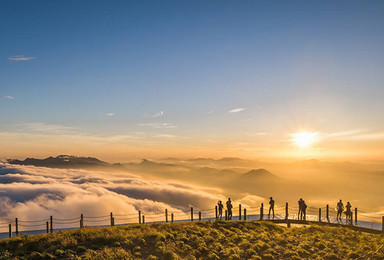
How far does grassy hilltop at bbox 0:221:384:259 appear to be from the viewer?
49.3 ft

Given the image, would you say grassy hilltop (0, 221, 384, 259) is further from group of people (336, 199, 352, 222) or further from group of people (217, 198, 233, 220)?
group of people (217, 198, 233, 220)

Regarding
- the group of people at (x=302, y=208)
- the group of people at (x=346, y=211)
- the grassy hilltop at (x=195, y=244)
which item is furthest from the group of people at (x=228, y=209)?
the group of people at (x=346, y=211)

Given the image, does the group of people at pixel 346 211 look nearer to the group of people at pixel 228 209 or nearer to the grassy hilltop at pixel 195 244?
the grassy hilltop at pixel 195 244

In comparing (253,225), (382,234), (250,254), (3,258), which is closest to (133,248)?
(3,258)

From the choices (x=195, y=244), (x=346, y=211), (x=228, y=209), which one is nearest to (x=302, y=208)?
(x=346, y=211)

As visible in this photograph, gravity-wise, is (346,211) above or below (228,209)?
above

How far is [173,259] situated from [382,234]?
2160cm

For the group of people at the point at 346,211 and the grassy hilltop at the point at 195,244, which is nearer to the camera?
the grassy hilltop at the point at 195,244

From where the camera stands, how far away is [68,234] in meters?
17.2

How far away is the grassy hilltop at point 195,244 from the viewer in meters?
15.0

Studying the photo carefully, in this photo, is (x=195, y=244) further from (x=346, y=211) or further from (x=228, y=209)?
(x=346, y=211)

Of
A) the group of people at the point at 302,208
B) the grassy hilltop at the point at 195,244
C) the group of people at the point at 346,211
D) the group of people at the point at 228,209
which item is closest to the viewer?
the grassy hilltop at the point at 195,244

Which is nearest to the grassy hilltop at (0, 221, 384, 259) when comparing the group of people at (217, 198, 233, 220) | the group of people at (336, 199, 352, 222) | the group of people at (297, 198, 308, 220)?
the group of people at (297, 198, 308, 220)

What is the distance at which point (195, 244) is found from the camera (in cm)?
1845
